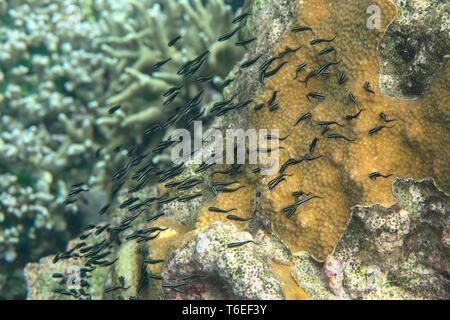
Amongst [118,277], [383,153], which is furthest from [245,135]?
[118,277]

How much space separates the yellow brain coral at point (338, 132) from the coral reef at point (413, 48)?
122mm

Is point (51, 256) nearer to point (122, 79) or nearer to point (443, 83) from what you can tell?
point (122, 79)

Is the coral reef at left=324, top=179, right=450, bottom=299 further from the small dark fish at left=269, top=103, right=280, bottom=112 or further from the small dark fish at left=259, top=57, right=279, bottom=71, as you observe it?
the small dark fish at left=259, top=57, right=279, bottom=71

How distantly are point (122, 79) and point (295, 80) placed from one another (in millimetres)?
3156

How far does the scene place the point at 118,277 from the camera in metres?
4.22

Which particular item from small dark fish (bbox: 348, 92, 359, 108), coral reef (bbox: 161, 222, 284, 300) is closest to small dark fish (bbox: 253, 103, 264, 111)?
small dark fish (bbox: 348, 92, 359, 108)

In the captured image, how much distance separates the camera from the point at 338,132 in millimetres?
3379

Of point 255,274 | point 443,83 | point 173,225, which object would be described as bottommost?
point 255,274

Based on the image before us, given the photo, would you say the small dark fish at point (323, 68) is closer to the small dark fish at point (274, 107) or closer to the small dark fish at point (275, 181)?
the small dark fish at point (274, 107)

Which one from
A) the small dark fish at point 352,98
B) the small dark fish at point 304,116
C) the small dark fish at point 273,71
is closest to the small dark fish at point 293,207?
the small dark fish at point 304,116

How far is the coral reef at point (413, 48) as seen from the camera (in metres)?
3.01

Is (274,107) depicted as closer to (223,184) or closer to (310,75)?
(310,75)

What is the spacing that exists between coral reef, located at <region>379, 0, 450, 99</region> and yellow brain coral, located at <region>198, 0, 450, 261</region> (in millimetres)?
122

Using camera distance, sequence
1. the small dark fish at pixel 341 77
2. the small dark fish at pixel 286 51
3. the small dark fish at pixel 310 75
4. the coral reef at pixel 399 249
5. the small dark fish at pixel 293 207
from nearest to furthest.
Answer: the coral reef at pixel 399 249
the small dark fish at pixel 293 207
the small dark fish at pixel 341 77
the small dark fish at pixel 310 75
the small dark fish at pixel 286 51
